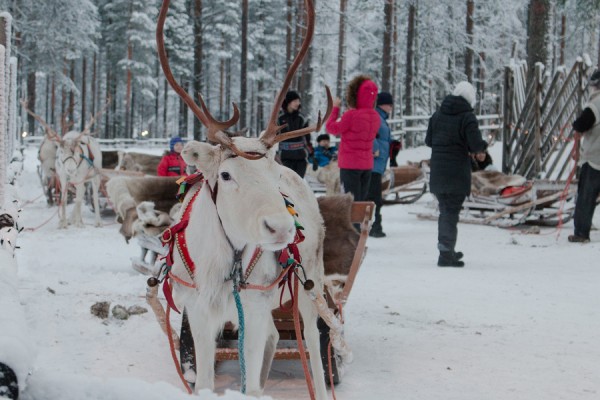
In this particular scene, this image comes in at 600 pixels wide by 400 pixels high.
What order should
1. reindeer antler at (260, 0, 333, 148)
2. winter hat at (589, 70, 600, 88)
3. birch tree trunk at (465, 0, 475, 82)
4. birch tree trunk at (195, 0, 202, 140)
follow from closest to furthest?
1. reindeer antler at (260, 0, 333, 148)
2. winter hat at (589, 70, 600, 88)
3. birch tree trunk at (465, 0, 475, 82)
4. birch tree trunk at (195, 0, 202, 140)

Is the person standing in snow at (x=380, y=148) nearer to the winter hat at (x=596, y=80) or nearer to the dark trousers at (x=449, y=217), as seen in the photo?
the dark trousers at (x=449, y=217)

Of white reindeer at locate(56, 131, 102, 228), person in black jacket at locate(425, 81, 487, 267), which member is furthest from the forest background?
person in black jacket at locate(425, 81, 487, 267)

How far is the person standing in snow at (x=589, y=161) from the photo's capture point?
29.7 feet

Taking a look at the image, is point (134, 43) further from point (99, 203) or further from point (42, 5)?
point (99, 203)

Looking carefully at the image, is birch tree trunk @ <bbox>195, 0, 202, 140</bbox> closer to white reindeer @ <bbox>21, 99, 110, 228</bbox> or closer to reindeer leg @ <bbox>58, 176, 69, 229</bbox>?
white reindeer @ <bbox>21, 99, 110, 228</bbox>

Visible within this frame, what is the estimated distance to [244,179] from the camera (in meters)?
3.01

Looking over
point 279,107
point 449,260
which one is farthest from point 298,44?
point 279,107

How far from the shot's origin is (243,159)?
3.11 m

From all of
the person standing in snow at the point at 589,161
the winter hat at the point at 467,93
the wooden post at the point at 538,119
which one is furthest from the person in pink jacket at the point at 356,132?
the wooden post at the point at 538,119

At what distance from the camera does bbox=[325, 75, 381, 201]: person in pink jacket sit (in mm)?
9156

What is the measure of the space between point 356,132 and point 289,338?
16.8ft

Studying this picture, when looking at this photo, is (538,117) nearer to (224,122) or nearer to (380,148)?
(380,148)

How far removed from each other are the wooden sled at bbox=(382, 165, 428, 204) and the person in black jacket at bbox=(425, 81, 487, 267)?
525 cm

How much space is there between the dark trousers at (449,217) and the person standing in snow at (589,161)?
2.15 m
